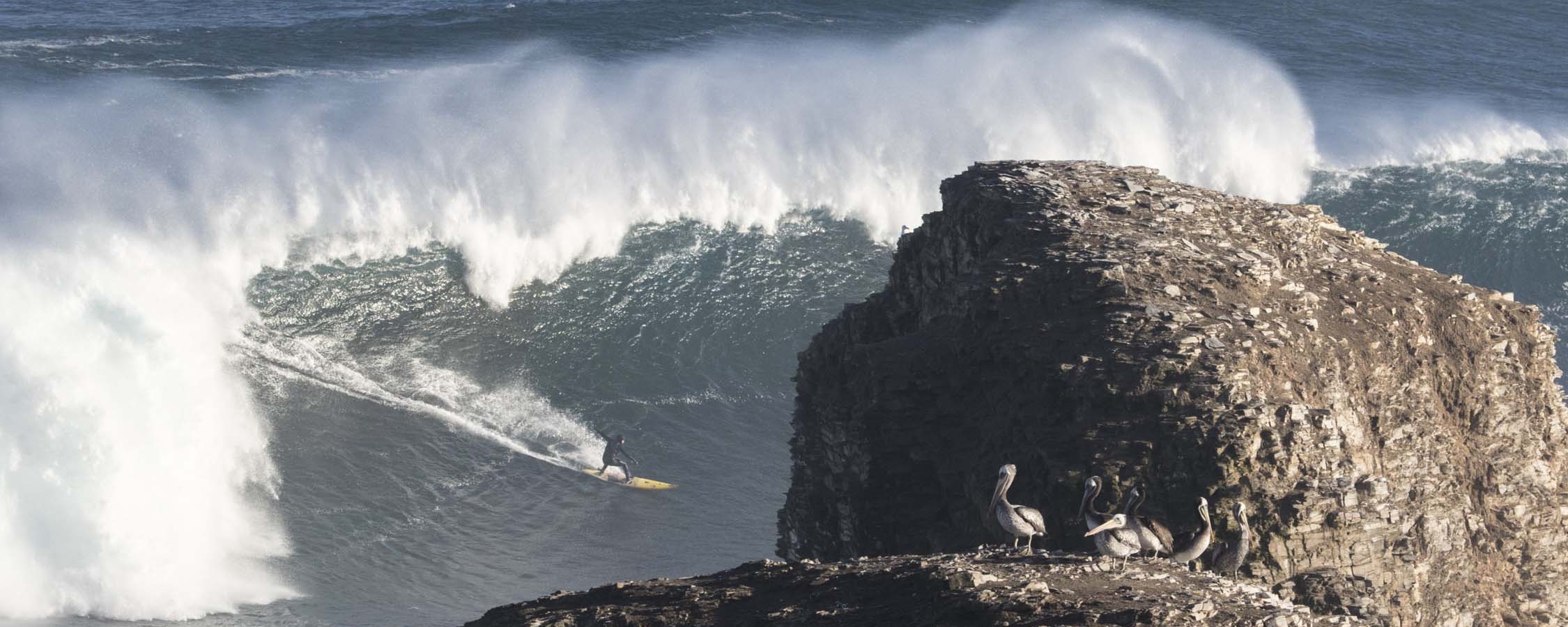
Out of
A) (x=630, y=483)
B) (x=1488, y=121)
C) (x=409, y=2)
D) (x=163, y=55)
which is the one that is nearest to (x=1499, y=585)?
(x=630, y=483)

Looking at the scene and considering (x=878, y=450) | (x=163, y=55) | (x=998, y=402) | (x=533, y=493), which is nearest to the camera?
(x=998, y=402)

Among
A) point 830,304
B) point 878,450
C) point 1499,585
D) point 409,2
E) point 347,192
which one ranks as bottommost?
point 1499,585

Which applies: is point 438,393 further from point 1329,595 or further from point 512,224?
point 1329,595

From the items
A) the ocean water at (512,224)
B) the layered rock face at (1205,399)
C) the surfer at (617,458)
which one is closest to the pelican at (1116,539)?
the layered rock face at (1205,399)

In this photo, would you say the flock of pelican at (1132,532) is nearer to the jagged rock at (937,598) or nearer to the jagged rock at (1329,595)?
the jagged rock at (937,598)

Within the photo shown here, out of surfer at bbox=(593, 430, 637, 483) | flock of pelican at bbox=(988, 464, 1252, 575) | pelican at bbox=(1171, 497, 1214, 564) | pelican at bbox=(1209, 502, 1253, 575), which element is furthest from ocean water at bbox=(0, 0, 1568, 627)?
pelican at bbox=(1171, 497, 1214, 564)

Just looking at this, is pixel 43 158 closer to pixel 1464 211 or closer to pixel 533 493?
pixel 533 493
